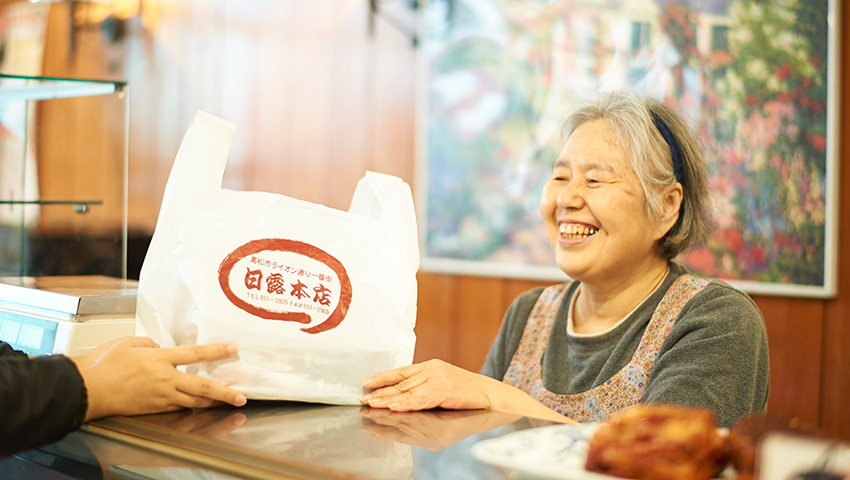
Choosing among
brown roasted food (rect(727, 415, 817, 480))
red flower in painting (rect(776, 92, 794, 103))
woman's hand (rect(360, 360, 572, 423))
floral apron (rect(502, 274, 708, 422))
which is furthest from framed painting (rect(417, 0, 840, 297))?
brown roasted food (rect(727, 415, 817, 480))

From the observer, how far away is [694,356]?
1.27 m

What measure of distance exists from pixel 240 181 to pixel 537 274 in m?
1.81

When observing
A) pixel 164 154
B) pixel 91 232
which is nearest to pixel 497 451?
pixel 91 232

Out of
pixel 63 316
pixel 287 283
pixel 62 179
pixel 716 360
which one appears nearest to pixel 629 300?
pixel 716 360

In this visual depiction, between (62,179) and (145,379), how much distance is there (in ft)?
2.91

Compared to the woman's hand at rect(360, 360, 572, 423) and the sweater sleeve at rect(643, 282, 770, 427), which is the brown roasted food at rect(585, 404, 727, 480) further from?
the sweater sleeve at rect(643, 282, 770, 427)

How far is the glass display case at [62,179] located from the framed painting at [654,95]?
4.14 ft

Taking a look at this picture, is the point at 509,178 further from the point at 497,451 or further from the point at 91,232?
the point at 497,451

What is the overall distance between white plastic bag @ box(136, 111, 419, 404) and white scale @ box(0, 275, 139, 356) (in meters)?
0.18

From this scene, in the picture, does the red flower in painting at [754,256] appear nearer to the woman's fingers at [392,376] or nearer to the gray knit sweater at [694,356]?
the gray knit sweater at [694,356]

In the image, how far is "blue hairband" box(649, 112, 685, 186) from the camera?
153 centimetres

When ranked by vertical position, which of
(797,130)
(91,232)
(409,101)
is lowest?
(91,232)

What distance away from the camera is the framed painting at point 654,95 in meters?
2.48

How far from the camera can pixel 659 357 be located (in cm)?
134
